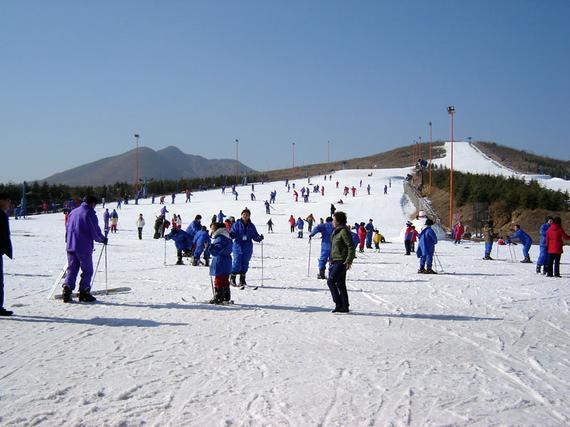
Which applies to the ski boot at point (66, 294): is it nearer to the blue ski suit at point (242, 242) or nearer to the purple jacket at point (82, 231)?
the purple jacket at point (82, 231)

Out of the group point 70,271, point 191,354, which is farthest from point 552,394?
point 70,271

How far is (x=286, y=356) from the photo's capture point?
570cm

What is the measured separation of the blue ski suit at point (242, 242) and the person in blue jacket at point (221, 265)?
159 centimetres

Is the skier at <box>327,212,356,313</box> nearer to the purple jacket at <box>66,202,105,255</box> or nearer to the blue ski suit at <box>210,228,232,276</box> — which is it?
the blue ski suit at <box>210,228,232,276</box>

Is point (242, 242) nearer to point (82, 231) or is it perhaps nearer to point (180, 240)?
point (82, 231)

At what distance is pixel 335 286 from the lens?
8.27 metres

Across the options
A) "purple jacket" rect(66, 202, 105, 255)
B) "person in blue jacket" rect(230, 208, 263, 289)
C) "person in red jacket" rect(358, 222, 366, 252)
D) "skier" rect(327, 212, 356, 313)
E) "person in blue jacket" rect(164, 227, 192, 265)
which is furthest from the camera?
"person in red jacket" rect(358, 222, 366, 252)

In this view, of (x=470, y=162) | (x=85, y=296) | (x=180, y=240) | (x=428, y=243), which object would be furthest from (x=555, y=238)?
(x=470, y=162)

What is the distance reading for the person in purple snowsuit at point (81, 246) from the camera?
8.29m

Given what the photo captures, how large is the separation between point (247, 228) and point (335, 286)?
3073mm

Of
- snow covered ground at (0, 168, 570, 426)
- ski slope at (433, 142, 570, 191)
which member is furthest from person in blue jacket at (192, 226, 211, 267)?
ski slope at (433, 142, 570, 191)

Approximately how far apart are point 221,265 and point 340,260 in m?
2.06

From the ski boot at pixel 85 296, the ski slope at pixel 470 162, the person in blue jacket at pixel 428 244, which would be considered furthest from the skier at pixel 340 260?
the ski slope at pixel 470 162

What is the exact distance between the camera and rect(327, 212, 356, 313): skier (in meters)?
8.05
